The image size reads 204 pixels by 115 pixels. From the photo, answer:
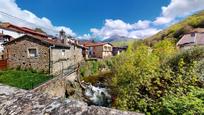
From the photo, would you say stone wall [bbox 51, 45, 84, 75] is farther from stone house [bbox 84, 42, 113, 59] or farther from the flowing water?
stone house [bbox 84, 42, 113, 59]

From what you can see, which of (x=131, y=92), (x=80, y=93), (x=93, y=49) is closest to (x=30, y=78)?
(x=80, y=93)

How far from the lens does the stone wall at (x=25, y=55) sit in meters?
30.1

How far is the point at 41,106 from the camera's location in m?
1.83

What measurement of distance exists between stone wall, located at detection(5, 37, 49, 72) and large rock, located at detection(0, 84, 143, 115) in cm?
2854

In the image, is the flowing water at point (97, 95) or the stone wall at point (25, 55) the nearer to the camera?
the flowing water at point (97, 95)

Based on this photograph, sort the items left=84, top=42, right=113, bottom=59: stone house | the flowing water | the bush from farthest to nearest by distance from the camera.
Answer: left=84, top=42, right=113, bottom=59: stone house < the flowing water < the bush

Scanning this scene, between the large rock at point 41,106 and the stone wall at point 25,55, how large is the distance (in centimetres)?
2854

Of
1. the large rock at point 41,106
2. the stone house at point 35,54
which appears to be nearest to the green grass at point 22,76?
the stone house at point 35,54

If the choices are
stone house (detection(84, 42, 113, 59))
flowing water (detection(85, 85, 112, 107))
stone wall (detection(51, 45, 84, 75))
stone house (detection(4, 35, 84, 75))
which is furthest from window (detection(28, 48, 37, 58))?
stone house (detection(84, 42, 113, 59))

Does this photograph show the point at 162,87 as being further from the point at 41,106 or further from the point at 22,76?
the point at 22,76

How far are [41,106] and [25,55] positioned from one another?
30.6m

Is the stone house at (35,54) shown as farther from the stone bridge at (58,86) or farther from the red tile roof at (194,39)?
the red tile roof at (194,39)

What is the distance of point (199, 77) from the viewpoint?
1050 cm

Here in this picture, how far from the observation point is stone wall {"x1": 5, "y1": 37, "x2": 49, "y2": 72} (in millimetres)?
30109
